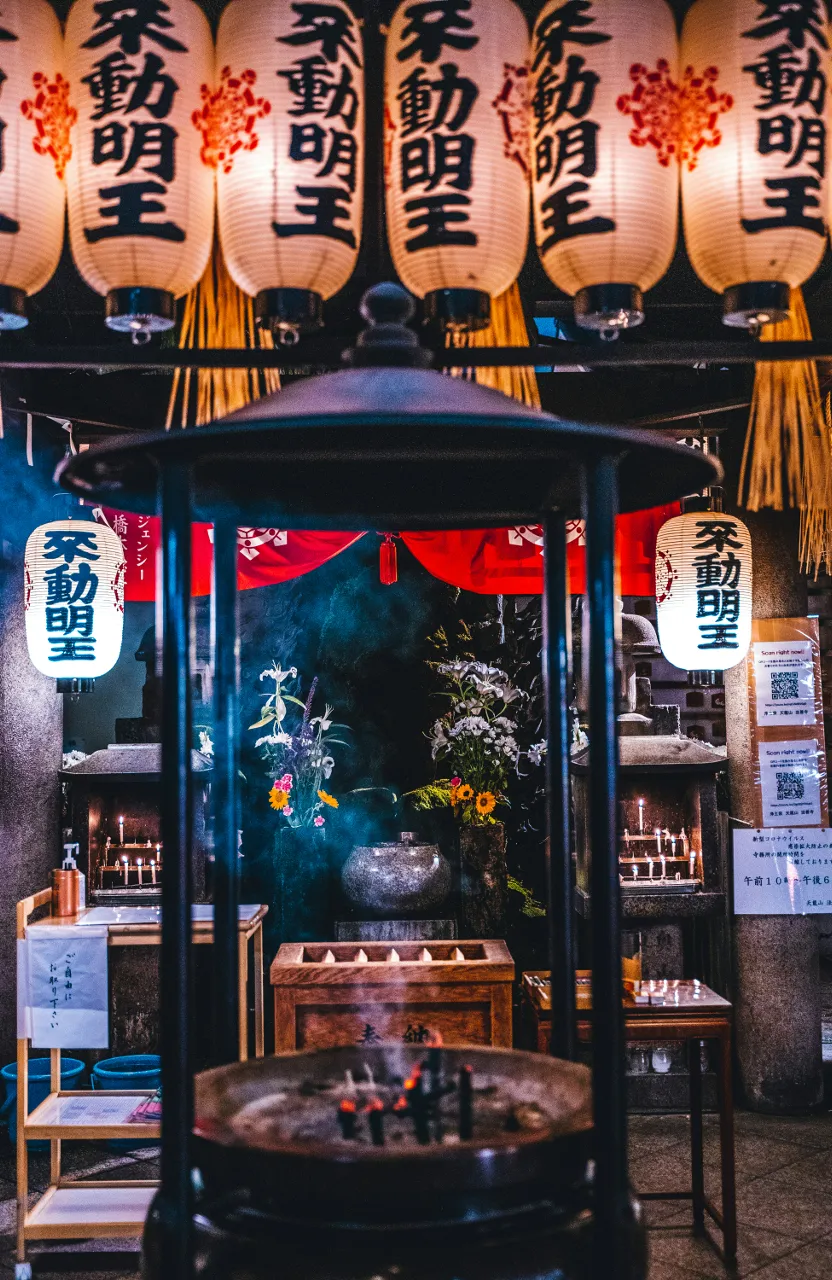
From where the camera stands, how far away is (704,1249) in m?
5.89

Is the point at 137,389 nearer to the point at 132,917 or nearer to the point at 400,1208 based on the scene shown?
the point at 132,917

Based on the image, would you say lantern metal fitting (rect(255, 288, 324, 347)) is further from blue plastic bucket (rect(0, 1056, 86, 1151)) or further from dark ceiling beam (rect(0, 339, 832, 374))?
blue plastic bucket (rect(0, 1056, 86, 1151))

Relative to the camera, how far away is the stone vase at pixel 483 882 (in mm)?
8547

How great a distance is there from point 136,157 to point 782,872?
21.2 feet

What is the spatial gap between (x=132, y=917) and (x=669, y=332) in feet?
17.6

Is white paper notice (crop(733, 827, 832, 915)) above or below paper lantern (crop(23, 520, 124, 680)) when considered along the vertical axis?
below

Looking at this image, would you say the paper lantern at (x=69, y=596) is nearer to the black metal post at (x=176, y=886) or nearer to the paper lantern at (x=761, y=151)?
the paper lantern at (x=761, y=151)

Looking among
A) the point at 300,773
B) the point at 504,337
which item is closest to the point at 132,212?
the point at 504,337

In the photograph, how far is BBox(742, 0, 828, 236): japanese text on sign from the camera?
4184 millimetres

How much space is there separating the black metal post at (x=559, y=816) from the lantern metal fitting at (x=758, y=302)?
1.35 metres

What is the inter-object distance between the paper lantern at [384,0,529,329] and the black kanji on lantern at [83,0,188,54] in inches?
35.3

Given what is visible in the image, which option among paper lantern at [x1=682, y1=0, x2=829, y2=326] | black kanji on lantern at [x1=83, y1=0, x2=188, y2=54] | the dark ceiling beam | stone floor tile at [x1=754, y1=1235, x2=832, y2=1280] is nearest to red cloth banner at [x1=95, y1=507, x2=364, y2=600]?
the dark ceiling beam

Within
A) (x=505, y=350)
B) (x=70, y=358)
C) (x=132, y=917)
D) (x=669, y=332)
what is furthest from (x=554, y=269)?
(x=132, y=917)

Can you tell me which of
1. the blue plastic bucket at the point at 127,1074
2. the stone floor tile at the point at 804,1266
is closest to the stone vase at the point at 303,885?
the blue plastic bucket at the point at 127,1074
